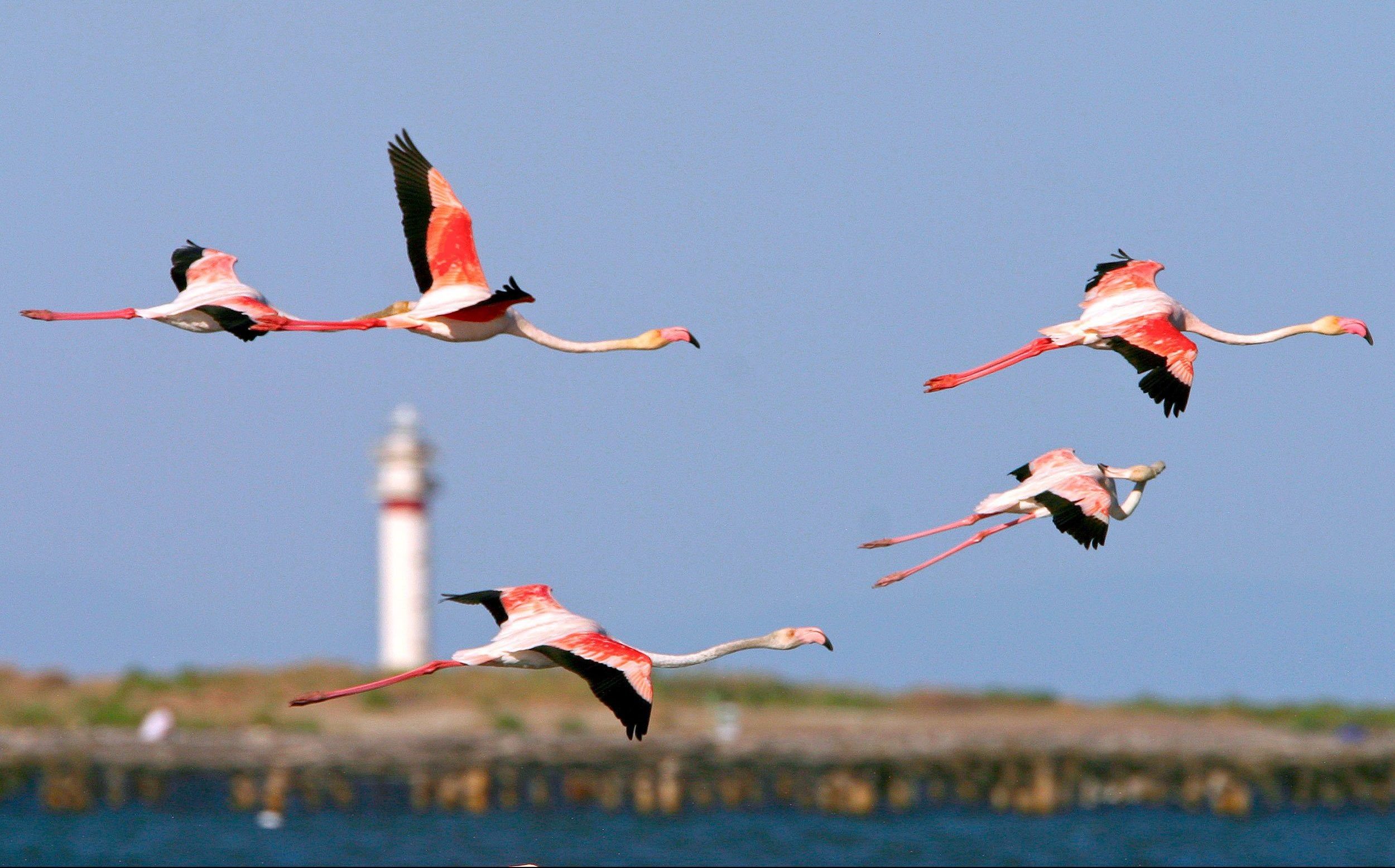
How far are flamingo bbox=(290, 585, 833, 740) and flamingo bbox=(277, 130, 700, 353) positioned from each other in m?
1.61

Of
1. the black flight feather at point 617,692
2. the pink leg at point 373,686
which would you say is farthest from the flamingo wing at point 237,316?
the black flight feather at point 617,692

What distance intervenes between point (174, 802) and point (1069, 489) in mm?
38514

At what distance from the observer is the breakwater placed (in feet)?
154

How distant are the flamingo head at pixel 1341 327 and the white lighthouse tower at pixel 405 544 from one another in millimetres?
39432

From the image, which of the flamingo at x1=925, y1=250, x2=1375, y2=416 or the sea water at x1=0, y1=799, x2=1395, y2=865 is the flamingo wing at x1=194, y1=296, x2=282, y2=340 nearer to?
the flamingo at x1=925, y1=250, x2=1375, y2=416

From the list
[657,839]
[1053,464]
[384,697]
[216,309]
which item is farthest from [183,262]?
[384,697]

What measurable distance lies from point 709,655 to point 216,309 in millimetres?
3526

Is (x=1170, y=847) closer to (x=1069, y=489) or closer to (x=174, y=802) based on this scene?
(x=174, y=802)

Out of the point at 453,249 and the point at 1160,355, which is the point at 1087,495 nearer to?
the point at 1160,355

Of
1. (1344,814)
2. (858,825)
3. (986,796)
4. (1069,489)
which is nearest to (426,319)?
(1069,489)

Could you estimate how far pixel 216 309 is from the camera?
13.2 metres

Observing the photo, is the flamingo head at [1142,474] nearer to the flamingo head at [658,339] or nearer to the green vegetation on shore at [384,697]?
the flamingo head at [658,339]

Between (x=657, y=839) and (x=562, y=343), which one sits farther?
(x=657, y=839)

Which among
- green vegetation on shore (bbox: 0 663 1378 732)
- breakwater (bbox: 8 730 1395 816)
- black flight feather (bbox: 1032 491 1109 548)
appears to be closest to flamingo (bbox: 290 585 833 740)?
black flight feather (bbox: 1032 491 1109 548)
